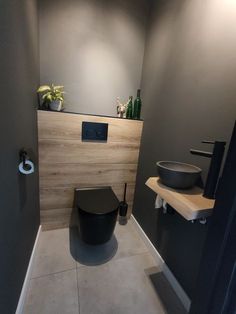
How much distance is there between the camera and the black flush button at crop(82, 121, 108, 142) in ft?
5.50

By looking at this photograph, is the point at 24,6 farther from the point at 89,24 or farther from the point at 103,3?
the point at 103,3

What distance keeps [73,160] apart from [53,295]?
1.10 metres

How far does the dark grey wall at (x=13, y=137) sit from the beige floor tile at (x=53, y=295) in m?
0.16

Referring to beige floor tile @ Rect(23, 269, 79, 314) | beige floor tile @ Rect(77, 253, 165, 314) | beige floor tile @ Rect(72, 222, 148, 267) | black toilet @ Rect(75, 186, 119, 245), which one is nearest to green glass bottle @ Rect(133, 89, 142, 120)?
black toilet @ Rect(75, 186, 119, 245)

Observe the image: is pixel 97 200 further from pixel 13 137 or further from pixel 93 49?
pixel 93 49

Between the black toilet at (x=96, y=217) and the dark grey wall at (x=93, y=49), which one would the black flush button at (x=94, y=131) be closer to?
the dark grey wall at (x=93, y=49)

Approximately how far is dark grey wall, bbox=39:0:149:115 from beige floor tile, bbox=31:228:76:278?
1.37 m

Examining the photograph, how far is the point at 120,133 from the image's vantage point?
5.95 feet

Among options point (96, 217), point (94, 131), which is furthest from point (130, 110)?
point (96, 217)

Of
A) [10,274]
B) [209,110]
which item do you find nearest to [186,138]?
[209,110]

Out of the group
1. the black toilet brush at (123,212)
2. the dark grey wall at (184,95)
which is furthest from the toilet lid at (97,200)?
the dark grey wall at (184,95)

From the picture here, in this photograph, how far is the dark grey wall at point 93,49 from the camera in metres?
1.60

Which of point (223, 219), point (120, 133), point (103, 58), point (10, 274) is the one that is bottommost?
point (10, 274)

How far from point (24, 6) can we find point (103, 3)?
941 mm
